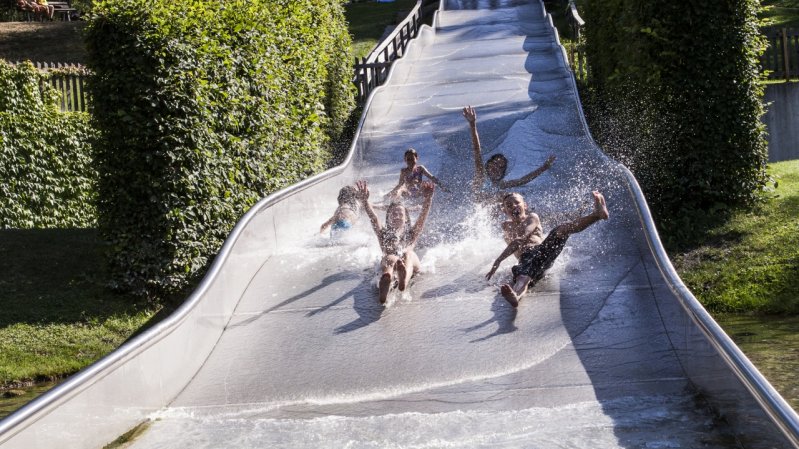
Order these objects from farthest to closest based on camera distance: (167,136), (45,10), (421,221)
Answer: (45,10) → (167,136) → (421,221)

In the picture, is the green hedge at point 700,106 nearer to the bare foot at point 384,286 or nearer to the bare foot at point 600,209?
the bare foot at point 600,209

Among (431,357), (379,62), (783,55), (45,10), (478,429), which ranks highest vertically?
(45,10)

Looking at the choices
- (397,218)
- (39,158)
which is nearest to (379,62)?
(39,158)

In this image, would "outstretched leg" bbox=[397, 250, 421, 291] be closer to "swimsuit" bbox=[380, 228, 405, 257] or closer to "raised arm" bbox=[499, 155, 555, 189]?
"swimsuit" bbox=[380, 228, 405, 257]

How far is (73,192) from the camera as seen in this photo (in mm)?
15117

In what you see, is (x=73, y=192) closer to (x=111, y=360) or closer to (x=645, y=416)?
(x=111, y=360)

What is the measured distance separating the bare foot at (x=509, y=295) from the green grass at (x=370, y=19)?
23.2m

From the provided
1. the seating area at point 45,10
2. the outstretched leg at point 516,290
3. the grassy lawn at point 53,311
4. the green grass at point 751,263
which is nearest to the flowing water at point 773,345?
the green grass at point 751,263

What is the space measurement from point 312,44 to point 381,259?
7648 mm

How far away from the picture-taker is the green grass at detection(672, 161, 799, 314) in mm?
10414

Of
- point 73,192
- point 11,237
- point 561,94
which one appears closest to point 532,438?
point 11,237

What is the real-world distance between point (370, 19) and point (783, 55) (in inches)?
912

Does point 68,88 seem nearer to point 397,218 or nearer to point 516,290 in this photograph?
point 397,218

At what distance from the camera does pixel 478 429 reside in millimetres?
5668
